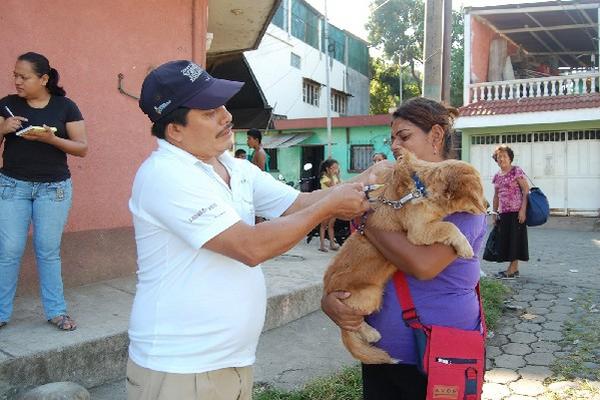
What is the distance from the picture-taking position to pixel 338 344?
458 cm

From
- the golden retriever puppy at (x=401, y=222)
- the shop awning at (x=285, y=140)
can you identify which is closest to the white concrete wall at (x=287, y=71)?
the shop awning at (x=285, y=140)

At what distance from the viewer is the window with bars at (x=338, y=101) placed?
94.8 ft

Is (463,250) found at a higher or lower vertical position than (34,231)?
higher

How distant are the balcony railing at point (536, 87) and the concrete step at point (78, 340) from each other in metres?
14.2

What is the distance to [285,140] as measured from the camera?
854 inches

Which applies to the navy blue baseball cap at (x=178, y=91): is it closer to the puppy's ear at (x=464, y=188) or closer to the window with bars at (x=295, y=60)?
the puppy's ear at (x=464, y=188)

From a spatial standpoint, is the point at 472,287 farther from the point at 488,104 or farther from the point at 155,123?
the point at 488,104

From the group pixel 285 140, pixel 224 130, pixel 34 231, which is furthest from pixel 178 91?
pixel 285 140

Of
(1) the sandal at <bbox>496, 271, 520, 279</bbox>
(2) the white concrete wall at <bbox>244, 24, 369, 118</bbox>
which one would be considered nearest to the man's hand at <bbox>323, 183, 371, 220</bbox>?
(1) the sandal at <bbox>496, 271, 520, 279</bbox>

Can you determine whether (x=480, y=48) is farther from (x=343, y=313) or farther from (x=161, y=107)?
(x=161, y=107)

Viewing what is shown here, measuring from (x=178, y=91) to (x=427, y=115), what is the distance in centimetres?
100

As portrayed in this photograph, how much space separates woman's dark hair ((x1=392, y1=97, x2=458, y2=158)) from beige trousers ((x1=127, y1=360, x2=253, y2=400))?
1168 mm

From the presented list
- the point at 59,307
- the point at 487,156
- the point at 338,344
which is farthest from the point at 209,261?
the point at 487,156

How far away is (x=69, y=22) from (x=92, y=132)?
93 centimetres
